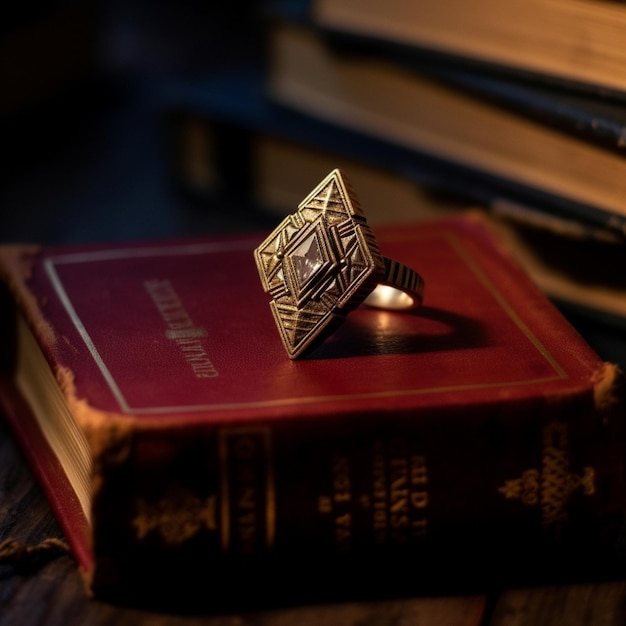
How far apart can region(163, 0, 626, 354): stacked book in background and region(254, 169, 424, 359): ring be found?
326 millimetres

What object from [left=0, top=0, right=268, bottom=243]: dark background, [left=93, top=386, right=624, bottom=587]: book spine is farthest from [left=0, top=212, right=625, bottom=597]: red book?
[left=0, top=0, right=268, bottom=243]: dark background

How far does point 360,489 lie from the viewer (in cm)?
87

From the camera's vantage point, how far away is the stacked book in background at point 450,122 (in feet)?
4.00

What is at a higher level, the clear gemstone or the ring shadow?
the clear gemstone

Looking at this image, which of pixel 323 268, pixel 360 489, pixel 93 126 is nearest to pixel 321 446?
pixel 360 489

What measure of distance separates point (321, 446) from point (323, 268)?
158mm

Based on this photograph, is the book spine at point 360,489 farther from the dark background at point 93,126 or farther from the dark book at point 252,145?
the dark background at point 93,126

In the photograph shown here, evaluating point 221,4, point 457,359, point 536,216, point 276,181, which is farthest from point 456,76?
point 221,4

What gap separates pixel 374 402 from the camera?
2.84 ft

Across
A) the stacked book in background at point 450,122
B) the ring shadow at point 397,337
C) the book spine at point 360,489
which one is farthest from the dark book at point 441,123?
the book spine at point 360,489

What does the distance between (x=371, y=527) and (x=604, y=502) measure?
0.60 ft

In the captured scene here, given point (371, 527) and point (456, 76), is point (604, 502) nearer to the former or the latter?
point (371, 527)

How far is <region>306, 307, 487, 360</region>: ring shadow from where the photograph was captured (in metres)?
0.96

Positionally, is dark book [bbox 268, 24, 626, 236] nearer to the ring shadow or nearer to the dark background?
the dark background
